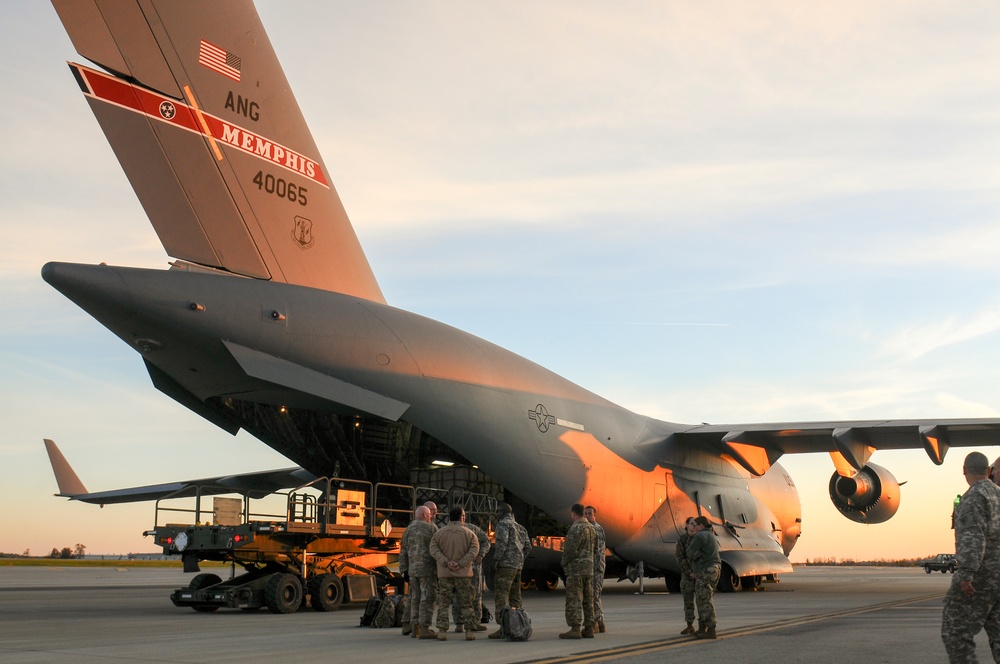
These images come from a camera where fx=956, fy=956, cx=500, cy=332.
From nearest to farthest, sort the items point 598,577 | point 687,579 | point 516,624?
point 516,624, point 598,577, point 687,579

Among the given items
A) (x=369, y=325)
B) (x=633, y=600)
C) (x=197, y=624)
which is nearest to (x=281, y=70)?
(x=369, y=325)

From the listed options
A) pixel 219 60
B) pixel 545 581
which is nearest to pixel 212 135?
pixel 219 60

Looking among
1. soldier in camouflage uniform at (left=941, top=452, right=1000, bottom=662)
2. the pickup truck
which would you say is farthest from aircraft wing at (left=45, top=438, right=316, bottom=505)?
the pickup truck

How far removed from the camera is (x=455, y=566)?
9.64 meters

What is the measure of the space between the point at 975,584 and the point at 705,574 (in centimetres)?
434

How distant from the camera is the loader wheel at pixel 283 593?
43.1ft

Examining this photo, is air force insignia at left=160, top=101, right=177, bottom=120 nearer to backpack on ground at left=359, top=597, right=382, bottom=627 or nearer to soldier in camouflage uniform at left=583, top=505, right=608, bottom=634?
backpack on ground at left=359, top=597, right=382, bottom=627

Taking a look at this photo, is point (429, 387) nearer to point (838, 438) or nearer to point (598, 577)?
point (598, 577)

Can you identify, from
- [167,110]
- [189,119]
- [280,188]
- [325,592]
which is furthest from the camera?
[325,592]

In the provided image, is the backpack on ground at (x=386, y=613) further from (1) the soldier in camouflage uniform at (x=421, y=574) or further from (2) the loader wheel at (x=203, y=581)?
(2) the loader wheel at (x=203, y=581)

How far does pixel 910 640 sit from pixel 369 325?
8.29m

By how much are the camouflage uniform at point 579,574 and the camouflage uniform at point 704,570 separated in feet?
3.52

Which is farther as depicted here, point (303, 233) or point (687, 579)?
point (303, 233)

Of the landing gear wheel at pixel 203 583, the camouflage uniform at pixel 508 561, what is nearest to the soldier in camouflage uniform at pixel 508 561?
the camouflage uniform at pixel 508 561
